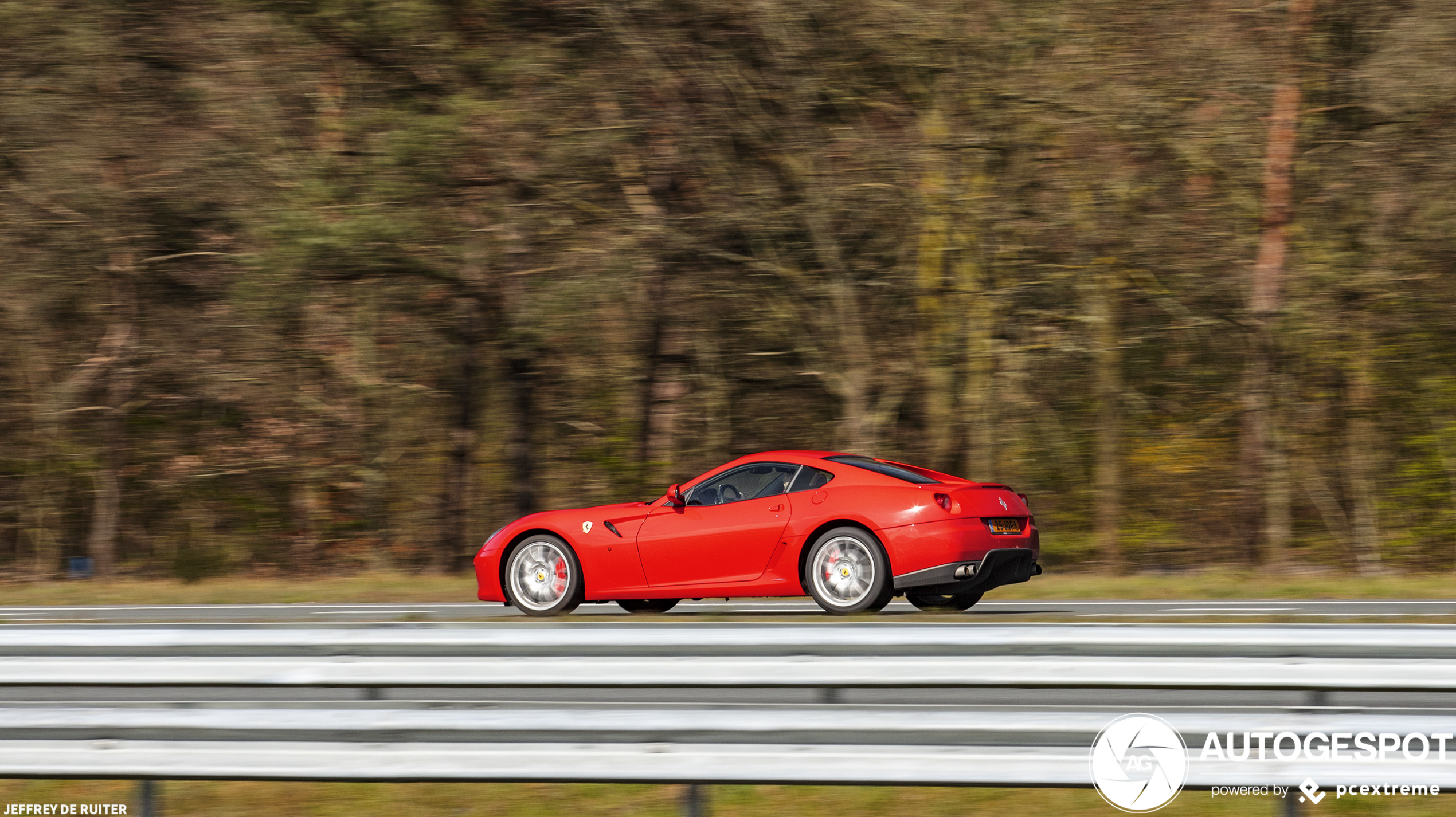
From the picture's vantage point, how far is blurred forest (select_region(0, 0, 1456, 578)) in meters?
16.0

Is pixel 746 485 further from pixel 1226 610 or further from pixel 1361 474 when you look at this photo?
pixel 1361 474

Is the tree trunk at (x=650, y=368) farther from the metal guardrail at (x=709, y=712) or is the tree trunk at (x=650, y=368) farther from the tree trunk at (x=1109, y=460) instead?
the metal guardrail at (x=709, y=712)

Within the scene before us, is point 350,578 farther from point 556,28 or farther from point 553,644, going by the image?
point 553,644

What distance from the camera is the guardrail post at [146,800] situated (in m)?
4.96

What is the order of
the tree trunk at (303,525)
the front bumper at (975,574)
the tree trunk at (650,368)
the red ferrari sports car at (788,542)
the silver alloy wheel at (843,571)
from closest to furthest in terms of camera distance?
1. the front bumper at (975,574)
2. the red ferrari sports car at (788,542)
3. the silver alloy wheel at (843,571)
4. the tree trunk at (650,368)
5. the tree trunk at (303,525)

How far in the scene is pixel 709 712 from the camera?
15.4ft

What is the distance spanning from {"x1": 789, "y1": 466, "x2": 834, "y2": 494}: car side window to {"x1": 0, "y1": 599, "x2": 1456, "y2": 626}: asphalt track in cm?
85

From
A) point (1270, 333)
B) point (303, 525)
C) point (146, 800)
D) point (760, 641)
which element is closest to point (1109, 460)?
point (1270, 333)

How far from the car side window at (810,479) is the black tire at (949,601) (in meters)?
1.19

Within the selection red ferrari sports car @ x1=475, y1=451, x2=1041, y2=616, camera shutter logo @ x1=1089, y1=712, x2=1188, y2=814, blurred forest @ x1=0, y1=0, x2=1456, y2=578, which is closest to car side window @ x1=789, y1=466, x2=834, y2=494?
red ferrari sports car @ x1=475, y1=451, x2=1041, y2=616

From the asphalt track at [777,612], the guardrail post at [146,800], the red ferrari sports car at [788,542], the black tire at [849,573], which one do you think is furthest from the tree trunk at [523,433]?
the guardrail post at [146,800]

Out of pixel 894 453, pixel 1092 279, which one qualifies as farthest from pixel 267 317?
pixel 1092 279

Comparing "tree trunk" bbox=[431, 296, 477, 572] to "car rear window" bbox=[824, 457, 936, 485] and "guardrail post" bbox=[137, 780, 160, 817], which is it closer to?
"car rear window" bbox=[824, 457, 936, 485]

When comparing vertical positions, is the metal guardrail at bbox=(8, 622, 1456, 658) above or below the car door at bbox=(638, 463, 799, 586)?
below
